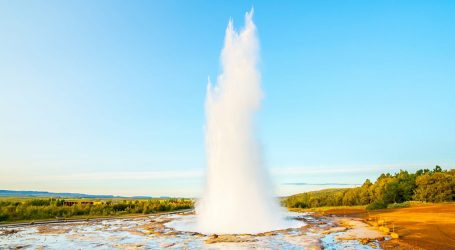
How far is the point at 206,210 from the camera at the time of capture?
93.9 feet

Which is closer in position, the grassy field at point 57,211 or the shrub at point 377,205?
the grassy field at point 57,211

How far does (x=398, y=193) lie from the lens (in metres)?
58.7

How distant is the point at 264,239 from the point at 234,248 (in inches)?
130

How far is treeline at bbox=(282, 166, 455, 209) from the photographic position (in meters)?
51.1

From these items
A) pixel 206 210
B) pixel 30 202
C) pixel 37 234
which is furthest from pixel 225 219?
pixel 30 202

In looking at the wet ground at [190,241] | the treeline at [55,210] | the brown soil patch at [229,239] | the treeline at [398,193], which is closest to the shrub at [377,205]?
the treeline at [398,193]

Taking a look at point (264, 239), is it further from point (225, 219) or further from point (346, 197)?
point (346, 197)

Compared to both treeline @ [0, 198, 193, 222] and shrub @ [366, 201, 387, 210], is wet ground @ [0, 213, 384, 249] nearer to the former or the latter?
treeline @ [0, 198, 193, 222]

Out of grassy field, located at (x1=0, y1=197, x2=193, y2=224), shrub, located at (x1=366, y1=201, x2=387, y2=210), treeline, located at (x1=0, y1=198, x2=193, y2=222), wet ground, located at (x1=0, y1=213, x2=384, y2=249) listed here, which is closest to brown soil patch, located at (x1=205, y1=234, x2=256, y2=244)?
wet ground, located at (x1=0, y1=213, x2=384, y2=249)

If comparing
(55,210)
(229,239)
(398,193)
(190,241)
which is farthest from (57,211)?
(398,193)

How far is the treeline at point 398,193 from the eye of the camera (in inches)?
2013

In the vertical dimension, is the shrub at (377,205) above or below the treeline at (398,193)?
below

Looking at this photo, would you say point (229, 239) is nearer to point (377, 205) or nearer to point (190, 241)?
point (190, 241)

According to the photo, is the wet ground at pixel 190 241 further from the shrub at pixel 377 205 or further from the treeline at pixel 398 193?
the treeline at pixel 398 193
